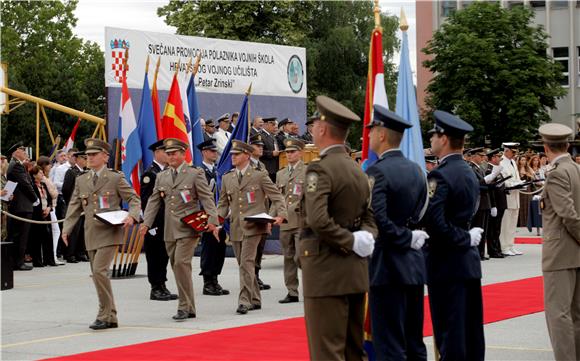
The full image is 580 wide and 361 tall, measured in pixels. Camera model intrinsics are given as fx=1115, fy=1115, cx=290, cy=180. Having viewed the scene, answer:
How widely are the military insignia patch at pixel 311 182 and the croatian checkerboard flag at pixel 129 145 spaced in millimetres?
11174

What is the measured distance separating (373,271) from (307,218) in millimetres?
856

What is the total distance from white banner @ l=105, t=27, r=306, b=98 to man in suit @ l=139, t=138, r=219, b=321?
8.08 meters

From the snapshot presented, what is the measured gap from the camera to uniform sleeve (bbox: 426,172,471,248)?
8289 mm

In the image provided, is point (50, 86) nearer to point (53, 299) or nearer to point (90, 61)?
point (90, 61)

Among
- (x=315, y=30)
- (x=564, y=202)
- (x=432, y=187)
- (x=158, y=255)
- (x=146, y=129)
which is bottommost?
(x=158, y=255)

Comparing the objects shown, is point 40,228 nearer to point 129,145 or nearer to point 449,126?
point 129,145

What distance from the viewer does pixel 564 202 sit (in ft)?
30.0

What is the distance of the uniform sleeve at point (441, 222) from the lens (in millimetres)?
8289

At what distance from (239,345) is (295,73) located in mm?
17545

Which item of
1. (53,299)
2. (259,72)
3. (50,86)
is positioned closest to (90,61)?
(50,86)

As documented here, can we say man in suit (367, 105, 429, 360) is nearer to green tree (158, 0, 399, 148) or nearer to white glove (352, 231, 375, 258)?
white glove (352, 231, 375, 258)

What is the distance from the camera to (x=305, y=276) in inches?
303

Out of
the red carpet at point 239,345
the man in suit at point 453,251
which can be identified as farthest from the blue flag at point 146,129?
the man in suit at point 453,251

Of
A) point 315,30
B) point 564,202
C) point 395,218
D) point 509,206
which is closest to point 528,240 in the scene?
point 509,206
